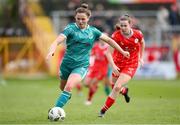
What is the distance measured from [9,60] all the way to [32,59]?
4.14 ft

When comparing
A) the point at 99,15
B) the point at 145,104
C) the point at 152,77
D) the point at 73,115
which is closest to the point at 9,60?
the point at 99,15

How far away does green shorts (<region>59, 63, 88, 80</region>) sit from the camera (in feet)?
51.1

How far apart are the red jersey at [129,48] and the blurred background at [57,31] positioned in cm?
1728

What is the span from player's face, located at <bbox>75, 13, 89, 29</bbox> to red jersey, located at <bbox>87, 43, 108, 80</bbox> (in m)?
7.98

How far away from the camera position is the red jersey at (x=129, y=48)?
17312 mm

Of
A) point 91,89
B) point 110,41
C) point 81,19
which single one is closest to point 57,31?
point 91,89

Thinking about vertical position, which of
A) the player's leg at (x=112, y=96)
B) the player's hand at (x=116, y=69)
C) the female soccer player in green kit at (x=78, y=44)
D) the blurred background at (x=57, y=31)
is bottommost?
the blurred background at (x=57, y=31)

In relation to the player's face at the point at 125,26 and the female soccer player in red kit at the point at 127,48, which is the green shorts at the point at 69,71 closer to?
the female soccer player in red kit at the point at 127,48

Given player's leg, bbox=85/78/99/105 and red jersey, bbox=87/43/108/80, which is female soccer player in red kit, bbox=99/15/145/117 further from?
red jersey, bbox=87/43/108/80

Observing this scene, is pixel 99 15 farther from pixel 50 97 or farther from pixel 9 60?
pixel 50 97

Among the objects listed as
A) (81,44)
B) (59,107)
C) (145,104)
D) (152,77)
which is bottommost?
(152,77)

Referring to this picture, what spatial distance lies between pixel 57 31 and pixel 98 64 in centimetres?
1447

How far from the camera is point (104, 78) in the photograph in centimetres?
2417

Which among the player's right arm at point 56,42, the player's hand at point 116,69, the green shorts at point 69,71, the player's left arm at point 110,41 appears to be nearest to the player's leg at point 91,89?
the player's hand at point 116,69
